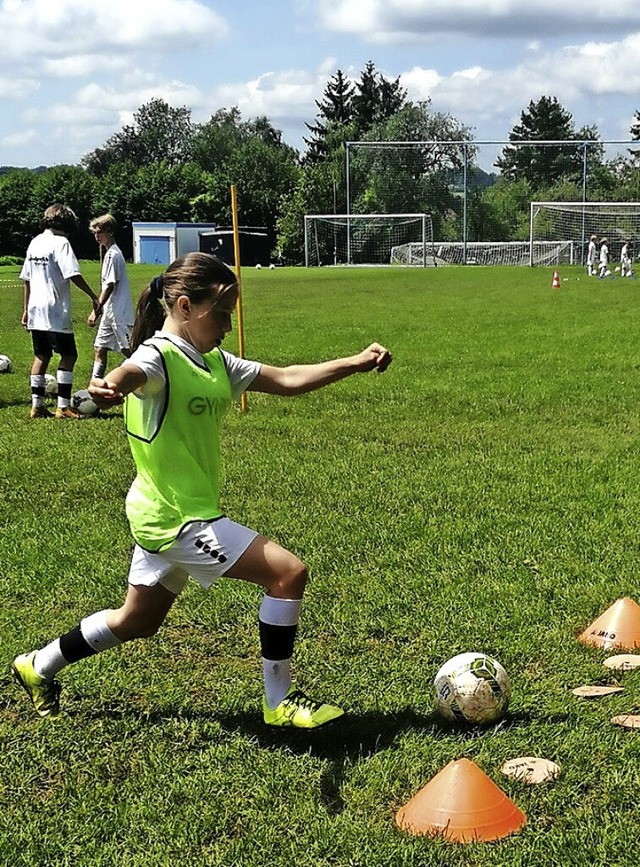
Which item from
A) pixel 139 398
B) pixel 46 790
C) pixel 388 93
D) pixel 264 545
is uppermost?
pixel 388 93

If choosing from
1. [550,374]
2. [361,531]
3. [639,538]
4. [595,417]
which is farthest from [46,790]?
[550,374]

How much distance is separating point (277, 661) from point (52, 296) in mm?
7366

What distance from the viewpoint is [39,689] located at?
4195 millimetres

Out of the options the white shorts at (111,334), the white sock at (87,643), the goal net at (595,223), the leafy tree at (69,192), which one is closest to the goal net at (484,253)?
the goal net at (595,223)

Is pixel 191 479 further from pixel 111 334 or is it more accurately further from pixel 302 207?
pixel 302 207

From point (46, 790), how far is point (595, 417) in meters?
7.57

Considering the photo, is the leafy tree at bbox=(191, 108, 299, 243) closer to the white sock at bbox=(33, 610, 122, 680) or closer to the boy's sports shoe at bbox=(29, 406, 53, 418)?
the boy's sports shoe at bbox=(29, 406, 53, 418)

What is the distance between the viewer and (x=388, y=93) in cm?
10175

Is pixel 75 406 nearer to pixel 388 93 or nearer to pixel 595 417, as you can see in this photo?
pixel 595 417

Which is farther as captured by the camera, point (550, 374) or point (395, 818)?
point (550, 374)

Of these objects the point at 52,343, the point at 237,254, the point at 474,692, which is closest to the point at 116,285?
the point at 52,343

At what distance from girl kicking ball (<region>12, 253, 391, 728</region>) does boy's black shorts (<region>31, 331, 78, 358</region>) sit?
6.85m

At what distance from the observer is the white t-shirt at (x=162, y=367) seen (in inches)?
144

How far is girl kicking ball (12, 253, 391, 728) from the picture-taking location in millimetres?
3740
